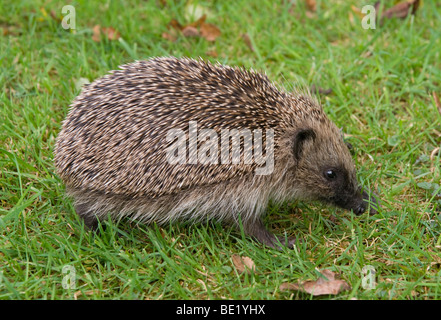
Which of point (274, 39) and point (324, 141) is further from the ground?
point (274, 39)

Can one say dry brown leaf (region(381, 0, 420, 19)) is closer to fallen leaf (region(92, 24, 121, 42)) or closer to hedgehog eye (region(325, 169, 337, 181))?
hedgehog eye (region(325, 169, 337, 181))

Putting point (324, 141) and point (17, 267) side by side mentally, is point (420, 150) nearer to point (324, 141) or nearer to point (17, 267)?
point (324, 141)

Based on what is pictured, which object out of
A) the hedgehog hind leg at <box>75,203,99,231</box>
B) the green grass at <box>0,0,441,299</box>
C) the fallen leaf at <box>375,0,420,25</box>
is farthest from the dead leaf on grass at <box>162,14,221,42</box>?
the hedgehog hind leg at <box>75,203,99,231</box>

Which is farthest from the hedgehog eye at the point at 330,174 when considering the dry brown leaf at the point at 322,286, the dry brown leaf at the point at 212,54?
the dry brown leaf at the point at 212,54

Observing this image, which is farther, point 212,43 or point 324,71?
point 212,43

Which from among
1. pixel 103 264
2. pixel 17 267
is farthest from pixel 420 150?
pixel 17 267
